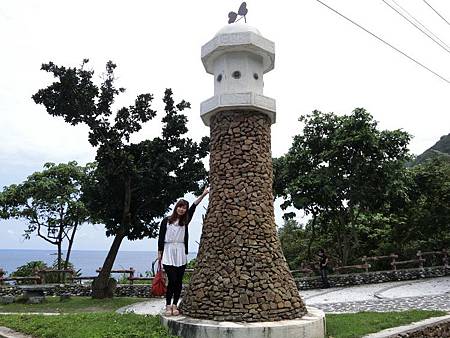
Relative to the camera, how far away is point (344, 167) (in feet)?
57.3

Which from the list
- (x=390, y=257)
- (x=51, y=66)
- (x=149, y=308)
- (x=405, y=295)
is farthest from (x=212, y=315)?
(x=390, y=257)

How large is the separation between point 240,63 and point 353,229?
1311 cm

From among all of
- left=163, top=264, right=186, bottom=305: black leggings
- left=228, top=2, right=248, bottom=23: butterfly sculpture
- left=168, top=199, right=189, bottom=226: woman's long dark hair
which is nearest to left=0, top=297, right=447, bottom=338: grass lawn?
left=163, top=264, right=186, bottom=305: black leggings

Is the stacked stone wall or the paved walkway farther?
the paved walkway

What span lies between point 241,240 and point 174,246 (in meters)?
1.02

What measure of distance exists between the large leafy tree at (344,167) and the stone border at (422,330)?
9413 mm

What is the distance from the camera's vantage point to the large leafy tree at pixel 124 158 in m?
14.6

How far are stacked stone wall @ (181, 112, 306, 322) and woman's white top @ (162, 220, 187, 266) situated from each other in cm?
41

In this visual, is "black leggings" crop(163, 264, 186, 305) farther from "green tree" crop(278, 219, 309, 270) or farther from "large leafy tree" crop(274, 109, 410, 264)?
"green tree" crop(278, 219, 309, 270)

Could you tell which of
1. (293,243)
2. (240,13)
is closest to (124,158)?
Result: (240,13)

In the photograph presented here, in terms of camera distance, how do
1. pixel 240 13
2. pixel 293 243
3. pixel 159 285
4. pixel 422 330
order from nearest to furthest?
pixel 159 285, pixel 422 330, pixel 240 13, pixel 293 243

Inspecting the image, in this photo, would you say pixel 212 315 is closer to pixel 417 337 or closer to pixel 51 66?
pixel 417 337

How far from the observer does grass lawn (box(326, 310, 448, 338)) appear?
6401 millimetres

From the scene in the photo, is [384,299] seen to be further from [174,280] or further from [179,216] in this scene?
[179,216]
